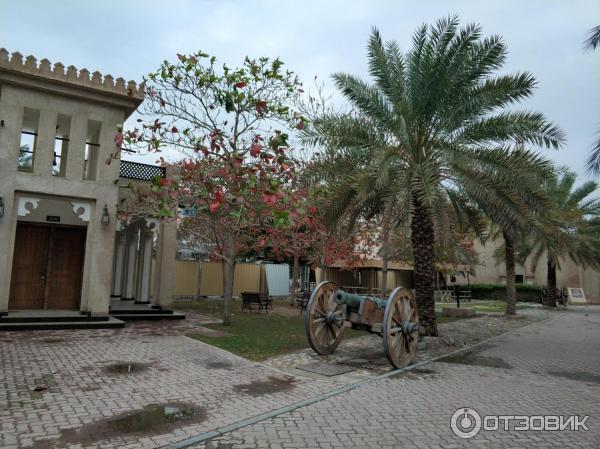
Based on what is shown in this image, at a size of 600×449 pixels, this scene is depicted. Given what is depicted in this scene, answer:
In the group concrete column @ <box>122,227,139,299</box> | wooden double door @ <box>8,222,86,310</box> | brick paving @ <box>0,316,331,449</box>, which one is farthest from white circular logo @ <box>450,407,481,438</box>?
concrete column @ <box>122,227,139,299</box>

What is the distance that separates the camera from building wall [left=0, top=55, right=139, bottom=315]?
11312 mm

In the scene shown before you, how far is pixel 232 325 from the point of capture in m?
13.1

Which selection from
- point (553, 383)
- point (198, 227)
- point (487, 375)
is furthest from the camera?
point (198, 227)

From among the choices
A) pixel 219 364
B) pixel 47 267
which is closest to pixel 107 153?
pixel 47 267

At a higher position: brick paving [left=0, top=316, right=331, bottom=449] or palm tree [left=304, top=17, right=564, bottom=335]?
palm tree [left=304, top=17, right=564, bottom=335]

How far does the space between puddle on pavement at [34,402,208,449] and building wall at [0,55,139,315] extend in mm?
8035

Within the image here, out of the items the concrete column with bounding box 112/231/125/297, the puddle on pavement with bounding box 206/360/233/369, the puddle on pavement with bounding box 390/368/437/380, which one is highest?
the concrete column with bounding box 112/231/125/297

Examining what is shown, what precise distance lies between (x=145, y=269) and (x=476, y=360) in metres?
11.6


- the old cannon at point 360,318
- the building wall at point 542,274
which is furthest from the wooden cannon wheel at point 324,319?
the building wall at point 542,274

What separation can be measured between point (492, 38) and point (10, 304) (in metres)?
14.6

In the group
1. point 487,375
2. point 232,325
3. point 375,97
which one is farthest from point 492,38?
point 232,325

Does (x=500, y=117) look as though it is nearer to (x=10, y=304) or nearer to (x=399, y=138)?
(x=399, y=138)

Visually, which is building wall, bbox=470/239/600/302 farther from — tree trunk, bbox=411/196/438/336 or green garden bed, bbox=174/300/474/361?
tree trunk, bbox=411/196/438/336

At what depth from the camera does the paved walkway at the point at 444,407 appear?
447 cm
